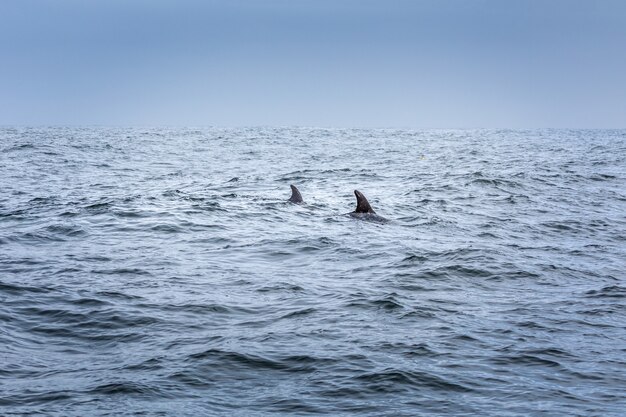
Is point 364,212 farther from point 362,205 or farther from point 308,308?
point 308,308

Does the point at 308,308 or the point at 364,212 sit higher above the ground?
the point at 364,212

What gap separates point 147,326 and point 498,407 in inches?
204

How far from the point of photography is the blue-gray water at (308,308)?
27.4ft

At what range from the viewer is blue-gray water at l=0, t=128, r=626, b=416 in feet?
27.4

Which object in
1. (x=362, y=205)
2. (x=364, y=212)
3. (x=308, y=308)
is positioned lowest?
(x=308, y=308)

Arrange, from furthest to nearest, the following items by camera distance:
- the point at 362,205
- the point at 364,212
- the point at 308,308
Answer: the point at 364,212 < the point at 362,205 < the point at 308,308

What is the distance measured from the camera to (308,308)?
12.0 meters

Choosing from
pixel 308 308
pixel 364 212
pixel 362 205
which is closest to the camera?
pixel 308 308

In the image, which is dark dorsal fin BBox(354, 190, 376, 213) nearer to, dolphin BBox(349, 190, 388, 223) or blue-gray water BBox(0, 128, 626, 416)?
dolphin BBox(349, 190, 388, 223)

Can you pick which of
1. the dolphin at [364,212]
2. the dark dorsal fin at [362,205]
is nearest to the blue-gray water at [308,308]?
the dolphin at [364,212]

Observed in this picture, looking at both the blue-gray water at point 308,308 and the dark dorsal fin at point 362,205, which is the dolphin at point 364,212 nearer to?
the dark dorsal fin at point 362,205

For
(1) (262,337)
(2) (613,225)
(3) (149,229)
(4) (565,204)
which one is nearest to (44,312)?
(1) (262,337)

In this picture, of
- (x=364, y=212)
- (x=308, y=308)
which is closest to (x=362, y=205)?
(x=364, y=212)

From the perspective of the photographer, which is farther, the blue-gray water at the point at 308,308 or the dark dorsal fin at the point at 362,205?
the dark dorsal fin at the point at 362,205
